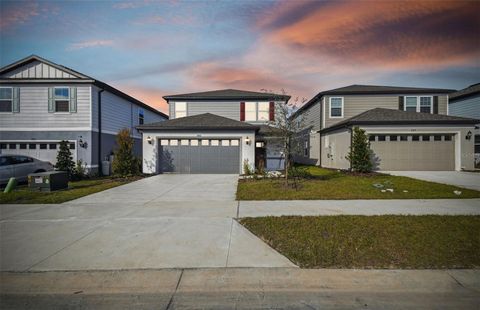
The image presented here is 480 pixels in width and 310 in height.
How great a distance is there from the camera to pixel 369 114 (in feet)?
62.3

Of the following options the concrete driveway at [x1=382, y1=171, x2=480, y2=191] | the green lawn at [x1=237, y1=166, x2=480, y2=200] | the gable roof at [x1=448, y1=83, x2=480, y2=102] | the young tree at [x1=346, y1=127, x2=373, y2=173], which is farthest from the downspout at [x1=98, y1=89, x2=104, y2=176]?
the gable roof at [x1=448, y1=83, x2=480, y2=102]

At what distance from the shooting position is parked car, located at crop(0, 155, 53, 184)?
11.6m

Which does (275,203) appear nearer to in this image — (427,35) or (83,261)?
(83,261)

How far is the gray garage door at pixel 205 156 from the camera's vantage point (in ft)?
57.1

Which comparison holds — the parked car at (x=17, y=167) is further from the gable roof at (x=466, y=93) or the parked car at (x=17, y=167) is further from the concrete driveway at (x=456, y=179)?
the gable roof at (x=466, y=93)

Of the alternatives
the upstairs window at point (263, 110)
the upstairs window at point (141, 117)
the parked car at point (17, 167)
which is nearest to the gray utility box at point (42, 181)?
the parked car at point (17, 167)

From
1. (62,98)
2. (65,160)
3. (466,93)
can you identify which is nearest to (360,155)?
(65,160)

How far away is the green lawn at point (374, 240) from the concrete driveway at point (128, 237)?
1.70 ft

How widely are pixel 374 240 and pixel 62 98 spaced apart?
1863 centimetres

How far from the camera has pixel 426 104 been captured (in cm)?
2178

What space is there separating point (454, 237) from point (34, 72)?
71.1 feet

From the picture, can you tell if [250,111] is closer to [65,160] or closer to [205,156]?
[205,156]

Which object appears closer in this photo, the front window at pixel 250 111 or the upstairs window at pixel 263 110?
the upstairs window at pixel 263 110

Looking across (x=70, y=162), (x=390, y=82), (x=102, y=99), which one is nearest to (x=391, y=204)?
(x=70, y=162)
